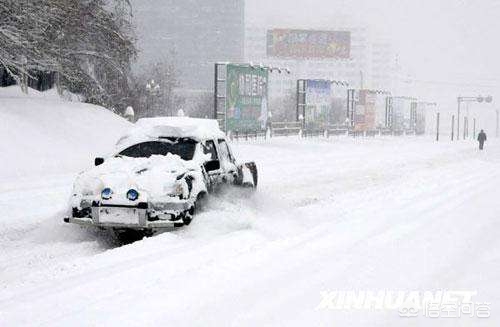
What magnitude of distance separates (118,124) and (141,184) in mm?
20419

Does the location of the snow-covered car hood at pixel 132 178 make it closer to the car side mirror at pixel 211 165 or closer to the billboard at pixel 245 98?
the car side mirror at pixel 211 165

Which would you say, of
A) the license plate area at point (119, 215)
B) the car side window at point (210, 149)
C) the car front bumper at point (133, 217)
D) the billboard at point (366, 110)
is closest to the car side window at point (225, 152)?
the car side window at point (210, 149)

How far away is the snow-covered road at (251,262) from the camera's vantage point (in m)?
5.89

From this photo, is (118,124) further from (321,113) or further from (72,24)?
(321,113)

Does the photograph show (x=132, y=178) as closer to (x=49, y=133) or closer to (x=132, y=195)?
(x=132, y=195)

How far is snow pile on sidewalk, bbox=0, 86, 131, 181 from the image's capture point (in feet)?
68.5

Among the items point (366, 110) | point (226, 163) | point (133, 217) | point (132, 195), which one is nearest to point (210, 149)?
point (226, 163)

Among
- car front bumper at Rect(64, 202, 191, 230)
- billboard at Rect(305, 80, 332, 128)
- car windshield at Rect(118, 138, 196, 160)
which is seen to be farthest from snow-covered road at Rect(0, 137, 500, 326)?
billboard at Rect(305, 80, 332, 128)

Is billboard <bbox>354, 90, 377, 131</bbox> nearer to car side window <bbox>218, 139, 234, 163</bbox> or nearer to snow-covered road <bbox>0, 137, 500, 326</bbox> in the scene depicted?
snow-covered road <bbox>0, 137, 500, 326</bbox>

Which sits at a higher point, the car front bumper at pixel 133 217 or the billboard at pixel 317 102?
the billboard at pixel 317 102

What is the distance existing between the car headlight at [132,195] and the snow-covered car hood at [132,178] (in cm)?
5

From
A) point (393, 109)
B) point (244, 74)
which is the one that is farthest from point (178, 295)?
point (393, 109)

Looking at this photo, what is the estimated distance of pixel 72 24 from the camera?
1048 inches

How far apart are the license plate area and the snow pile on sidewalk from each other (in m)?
10.6
